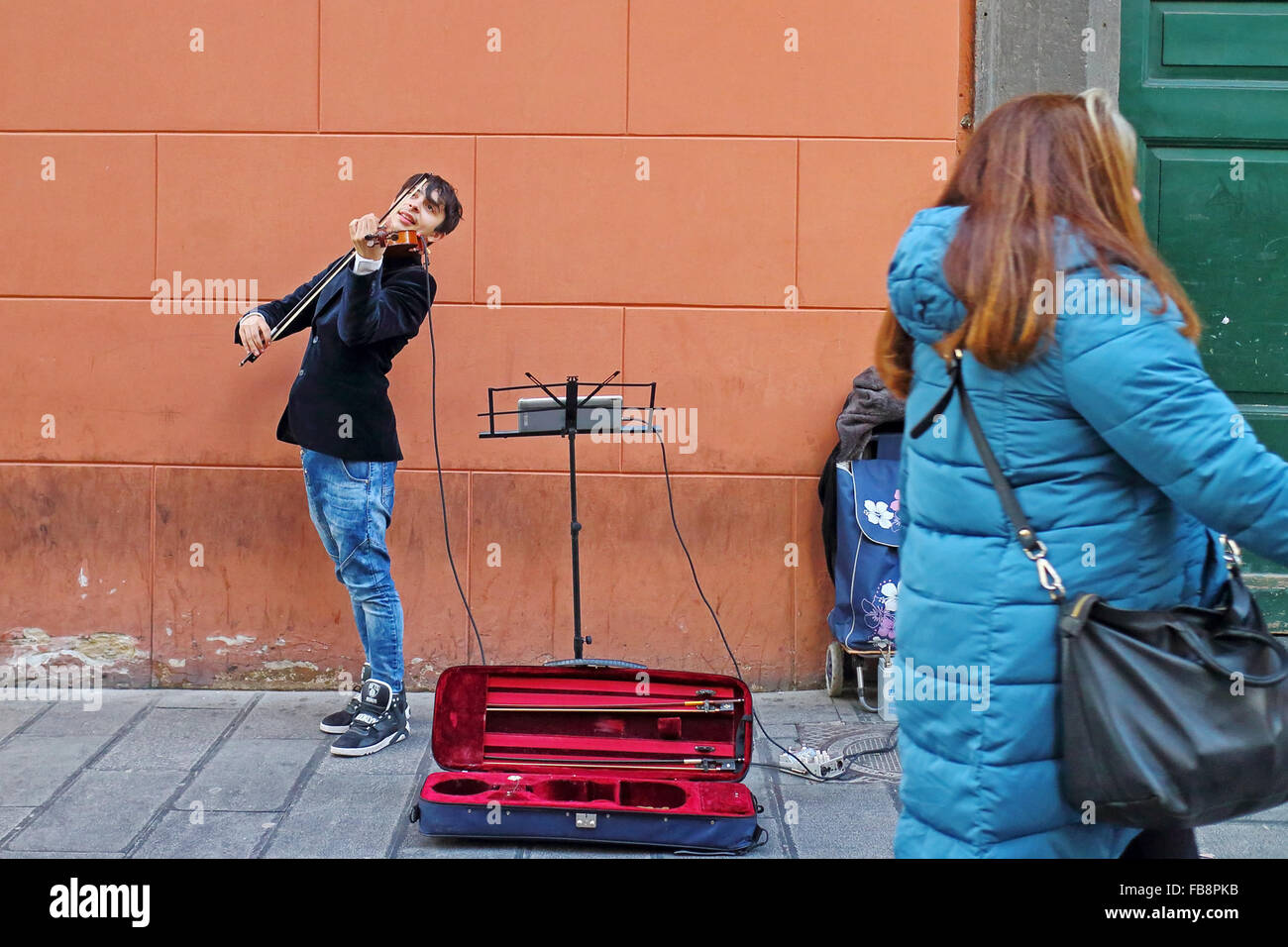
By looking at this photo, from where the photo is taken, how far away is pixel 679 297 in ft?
15.6

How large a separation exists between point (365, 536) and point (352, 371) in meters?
0.54

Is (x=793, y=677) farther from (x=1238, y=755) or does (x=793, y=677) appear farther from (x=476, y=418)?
(x=1238, y=755)

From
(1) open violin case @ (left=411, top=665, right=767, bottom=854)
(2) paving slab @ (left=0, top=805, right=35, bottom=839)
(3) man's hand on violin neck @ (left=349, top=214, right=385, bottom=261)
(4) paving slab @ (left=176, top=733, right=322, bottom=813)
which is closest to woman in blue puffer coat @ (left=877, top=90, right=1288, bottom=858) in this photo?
(1) open violin case @ (left=411, top=665, right=767, bottom=854)

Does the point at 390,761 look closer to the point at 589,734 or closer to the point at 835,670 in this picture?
the point at 589,734

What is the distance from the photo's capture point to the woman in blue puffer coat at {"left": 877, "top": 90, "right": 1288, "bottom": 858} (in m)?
1.79

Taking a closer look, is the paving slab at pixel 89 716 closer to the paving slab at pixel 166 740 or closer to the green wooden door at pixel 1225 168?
the paving slab at pixel 166 740

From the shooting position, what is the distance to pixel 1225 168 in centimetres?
471

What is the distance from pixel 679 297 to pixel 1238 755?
321 cm

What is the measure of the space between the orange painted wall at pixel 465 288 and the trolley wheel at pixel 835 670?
0.33ft

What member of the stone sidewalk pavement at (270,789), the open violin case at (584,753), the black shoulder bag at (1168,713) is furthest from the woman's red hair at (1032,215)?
the stone sidewalk pavement at (270,789)

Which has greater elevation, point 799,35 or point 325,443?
point 799,35

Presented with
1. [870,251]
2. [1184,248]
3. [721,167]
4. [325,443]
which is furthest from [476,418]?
[1184,248]

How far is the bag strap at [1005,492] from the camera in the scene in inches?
74.3
